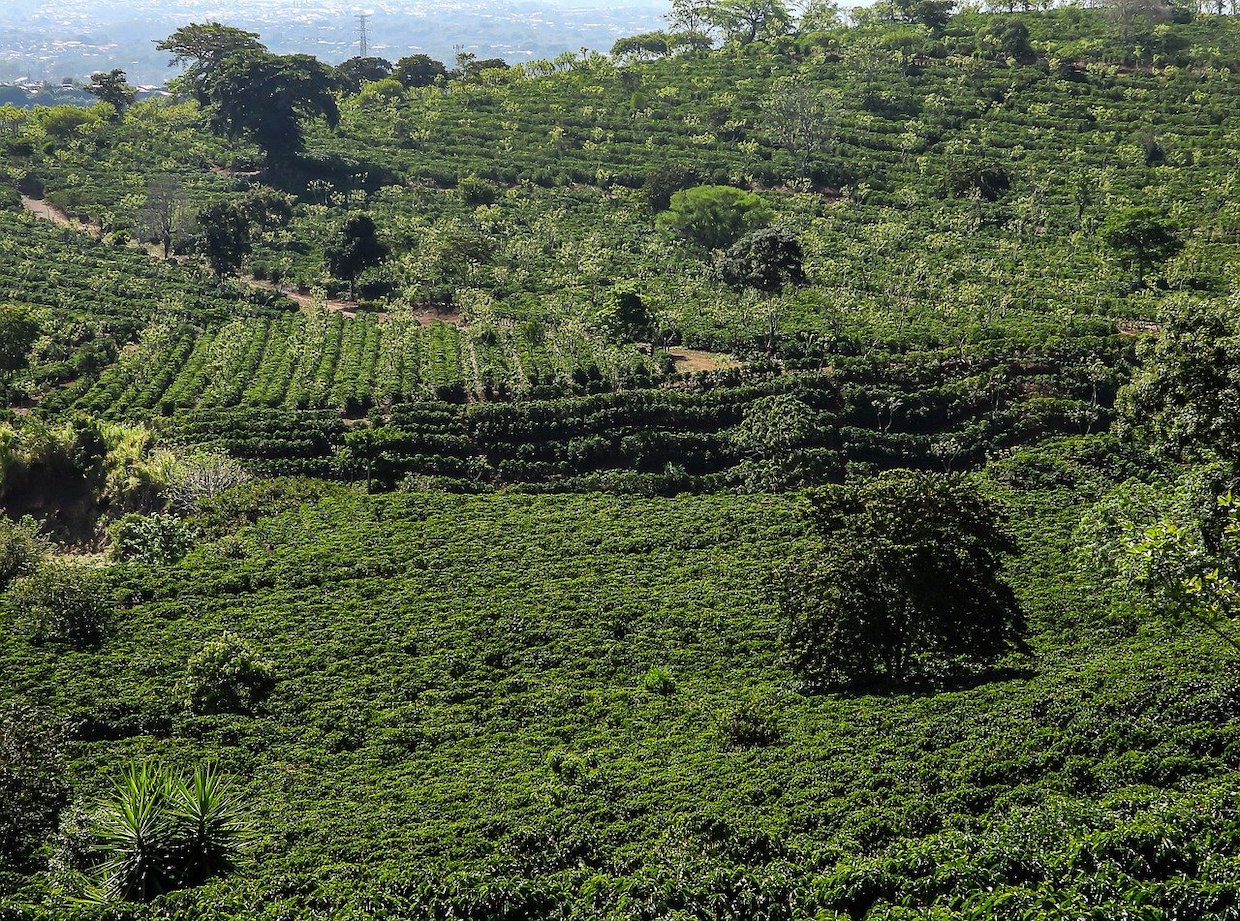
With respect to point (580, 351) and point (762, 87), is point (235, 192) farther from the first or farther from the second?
point (762, 87)

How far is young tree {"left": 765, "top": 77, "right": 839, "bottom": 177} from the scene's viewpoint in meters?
100

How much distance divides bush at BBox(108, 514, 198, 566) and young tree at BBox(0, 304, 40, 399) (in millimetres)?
20121

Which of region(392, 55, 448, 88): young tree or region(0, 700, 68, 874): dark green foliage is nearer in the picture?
region(0, 700, 68, 874): dark green foliage

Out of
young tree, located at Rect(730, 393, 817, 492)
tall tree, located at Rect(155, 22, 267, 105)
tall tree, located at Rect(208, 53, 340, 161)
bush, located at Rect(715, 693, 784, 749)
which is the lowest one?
bush, located at Rect(715, 693, 784, 749)

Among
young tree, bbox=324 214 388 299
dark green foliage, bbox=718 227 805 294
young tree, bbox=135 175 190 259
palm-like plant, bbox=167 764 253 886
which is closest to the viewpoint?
palm-like plant, bbox=167 764 253 886

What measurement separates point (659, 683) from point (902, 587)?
27.5 ft

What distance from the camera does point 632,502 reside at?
48.5 metres

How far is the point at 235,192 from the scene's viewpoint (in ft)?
316

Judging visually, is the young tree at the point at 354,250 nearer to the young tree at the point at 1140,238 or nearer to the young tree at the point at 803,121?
the young tree at the point at 803,121

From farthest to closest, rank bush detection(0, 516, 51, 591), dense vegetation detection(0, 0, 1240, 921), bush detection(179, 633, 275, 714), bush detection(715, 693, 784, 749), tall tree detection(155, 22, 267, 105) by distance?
tall tree detection(155, 22, 267, 105) < bush detection(0, 516, 51, 591) < bush detection(179, 633, 275, 714) < bush detection(715, 693, 784, 749) < dense vegetation detection(0, 0, 1240, 921)

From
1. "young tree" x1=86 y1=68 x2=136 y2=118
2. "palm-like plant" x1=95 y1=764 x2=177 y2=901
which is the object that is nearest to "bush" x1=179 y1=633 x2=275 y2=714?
"palm-like plant" x1=95 y1=764 x2=177 y2=901

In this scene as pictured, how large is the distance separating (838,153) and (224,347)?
2403 inches

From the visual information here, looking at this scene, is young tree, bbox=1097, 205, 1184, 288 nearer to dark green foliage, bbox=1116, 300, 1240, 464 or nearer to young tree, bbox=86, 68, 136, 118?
dark green foliage, bbox=1116, 300, 1240, 464

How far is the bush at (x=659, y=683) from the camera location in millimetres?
32062
